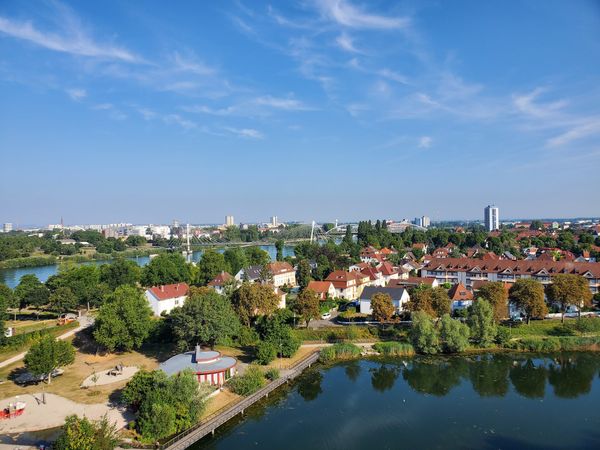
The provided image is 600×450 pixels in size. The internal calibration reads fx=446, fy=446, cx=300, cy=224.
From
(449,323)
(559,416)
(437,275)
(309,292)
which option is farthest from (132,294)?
(437,275)

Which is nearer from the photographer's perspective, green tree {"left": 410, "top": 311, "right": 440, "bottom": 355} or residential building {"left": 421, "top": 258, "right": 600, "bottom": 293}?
green tree {"left": 410, "top": 311, "right": 440, "bottom": 355}

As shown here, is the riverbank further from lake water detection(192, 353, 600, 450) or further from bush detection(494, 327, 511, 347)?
bush detection(494, 327, 511, 347)

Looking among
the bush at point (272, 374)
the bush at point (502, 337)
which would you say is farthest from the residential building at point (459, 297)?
the bush at point (272, 374)

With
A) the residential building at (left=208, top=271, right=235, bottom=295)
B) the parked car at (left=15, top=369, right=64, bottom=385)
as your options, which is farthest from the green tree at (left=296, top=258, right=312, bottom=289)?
the parked car at (left=15, top=369, right=64, bottom=385)

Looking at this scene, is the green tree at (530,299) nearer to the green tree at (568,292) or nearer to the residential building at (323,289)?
the green tree at (568,292)

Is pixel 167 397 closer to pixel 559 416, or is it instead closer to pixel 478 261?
pixel 559 416

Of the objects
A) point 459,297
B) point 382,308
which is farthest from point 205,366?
point 459,297
